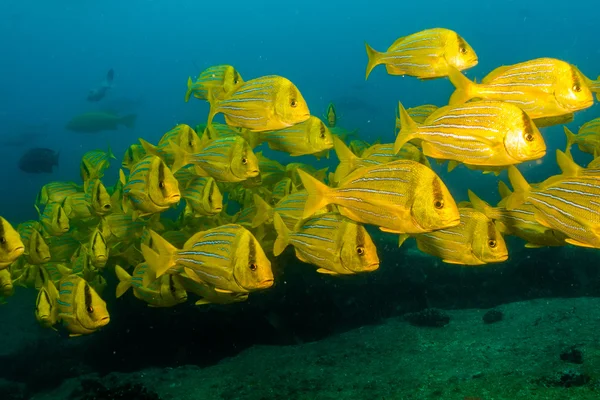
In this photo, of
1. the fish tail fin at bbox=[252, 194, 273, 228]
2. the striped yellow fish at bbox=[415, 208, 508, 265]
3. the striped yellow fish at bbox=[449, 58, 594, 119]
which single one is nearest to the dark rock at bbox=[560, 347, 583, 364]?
the striped yellow fish at bbox=[415, 208, 508, 265]

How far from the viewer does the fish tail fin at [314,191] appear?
3.41m

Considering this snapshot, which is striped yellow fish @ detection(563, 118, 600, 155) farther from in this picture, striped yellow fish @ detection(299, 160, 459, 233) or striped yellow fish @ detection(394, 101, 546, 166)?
striped yellow fish @ detection(299, 160, 459, 233)

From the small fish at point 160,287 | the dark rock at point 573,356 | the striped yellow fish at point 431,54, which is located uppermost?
the striped yellow fish at point 431,54

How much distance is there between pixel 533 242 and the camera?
4.49 meters

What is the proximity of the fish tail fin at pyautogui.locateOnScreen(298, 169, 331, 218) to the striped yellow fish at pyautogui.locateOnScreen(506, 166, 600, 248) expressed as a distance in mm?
1687

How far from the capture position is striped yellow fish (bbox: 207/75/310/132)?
4.57 meters

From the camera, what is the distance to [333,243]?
12.5 feet

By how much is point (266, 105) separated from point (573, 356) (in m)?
6.30

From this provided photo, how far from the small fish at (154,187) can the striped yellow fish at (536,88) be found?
3110 mm

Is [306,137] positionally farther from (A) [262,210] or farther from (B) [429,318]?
(B) [429,318]

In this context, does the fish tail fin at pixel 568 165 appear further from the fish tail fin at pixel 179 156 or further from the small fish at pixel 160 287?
the small fish at pixel 160 287

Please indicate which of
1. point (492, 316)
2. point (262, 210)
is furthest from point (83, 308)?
point (492, 316)

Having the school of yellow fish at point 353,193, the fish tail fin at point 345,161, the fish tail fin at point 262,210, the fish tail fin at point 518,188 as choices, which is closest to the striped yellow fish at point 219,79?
the school of yellow fish at point 353,193

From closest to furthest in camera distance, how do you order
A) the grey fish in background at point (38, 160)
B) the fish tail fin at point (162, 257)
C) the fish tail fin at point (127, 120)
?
1. the fish tail fin at point (162, 257)
2. the grey fish in background at point (38, 160)
3. the fish tail fin at point (127, 120)
